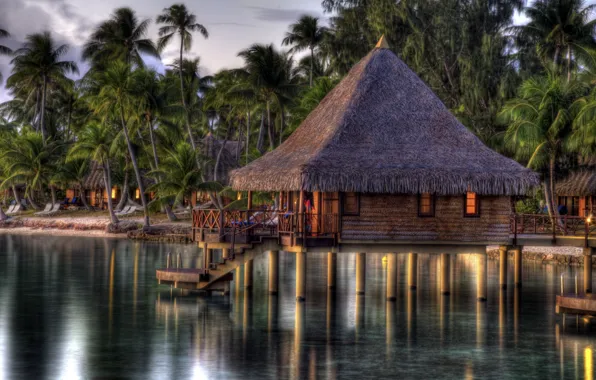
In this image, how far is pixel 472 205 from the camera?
31.4 meters

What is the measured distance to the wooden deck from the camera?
84.2 ft

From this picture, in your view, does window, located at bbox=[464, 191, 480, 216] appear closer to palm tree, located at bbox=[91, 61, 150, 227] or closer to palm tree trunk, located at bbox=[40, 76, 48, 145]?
palm tree, located at bbox=[91, 61, 150, 227]

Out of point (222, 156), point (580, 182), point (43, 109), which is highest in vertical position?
point (43, 109)

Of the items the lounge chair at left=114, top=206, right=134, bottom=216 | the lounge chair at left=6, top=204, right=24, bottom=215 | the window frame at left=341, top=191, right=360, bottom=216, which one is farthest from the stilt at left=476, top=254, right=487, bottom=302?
the lounge chair at left=6, top=204, right=24, bottom=215

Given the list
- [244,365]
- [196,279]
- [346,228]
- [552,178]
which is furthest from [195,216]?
[552,178]

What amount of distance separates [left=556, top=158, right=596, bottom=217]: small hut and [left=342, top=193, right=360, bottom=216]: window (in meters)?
27.1

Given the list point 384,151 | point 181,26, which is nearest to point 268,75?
point 181,26

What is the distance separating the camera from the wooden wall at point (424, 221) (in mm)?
30359

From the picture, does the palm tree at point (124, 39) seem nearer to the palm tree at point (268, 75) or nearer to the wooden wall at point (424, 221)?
the palm tree at point (268, 75)

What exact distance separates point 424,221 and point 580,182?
29.5 m

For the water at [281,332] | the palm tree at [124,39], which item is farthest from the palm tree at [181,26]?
the water at [281,332]

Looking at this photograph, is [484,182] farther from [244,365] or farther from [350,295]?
[244,365]

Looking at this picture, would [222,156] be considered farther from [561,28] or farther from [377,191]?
[377,191]

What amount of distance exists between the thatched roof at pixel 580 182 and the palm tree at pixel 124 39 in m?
28.9
